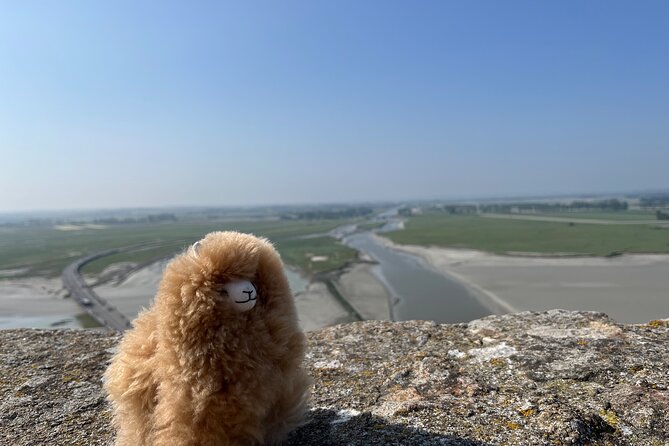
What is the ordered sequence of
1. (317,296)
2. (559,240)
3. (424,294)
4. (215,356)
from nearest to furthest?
(215,356) < (424,294) < (317,296) < (559,240)

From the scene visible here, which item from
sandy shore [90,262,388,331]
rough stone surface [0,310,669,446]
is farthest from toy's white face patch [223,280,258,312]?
sandy shore [90,262,388,331]

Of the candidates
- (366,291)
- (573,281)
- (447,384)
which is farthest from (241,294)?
(573,281)

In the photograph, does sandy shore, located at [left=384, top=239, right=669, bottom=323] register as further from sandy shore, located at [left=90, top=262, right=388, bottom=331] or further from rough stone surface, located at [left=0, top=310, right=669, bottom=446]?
rough stone surface, located at [left=0, top=310, right=669, bottom=446]

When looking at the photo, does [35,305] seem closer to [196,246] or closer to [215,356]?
[196,246]

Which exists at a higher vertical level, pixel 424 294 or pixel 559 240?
pixel 559 240

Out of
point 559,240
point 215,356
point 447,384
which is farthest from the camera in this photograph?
point 559,240

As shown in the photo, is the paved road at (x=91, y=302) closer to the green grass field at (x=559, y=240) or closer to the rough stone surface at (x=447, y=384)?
the rough stone surface at (x=447, y=384)
